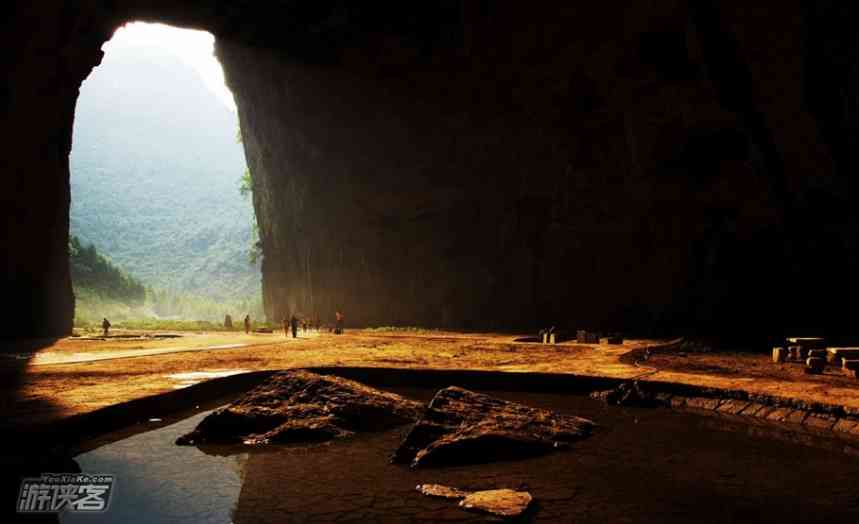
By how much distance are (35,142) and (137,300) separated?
2862 inches

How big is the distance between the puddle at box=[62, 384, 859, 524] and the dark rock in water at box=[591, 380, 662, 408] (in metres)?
1.19

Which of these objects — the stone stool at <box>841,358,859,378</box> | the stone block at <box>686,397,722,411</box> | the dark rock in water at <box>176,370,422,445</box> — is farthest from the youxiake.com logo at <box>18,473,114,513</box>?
the stone stool at <box>841,358,859,378</box>

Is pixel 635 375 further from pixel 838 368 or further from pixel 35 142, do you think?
pixel 35 142

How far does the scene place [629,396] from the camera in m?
8.12

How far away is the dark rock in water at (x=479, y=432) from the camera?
566 cm

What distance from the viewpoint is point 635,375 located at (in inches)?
362

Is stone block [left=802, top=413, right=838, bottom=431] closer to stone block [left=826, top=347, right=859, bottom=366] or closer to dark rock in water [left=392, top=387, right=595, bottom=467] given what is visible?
dark rock in water [left=392, top=387, right=595, bottom=467]

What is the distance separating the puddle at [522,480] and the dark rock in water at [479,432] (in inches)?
6.2

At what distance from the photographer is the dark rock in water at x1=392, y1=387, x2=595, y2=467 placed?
18.6ft

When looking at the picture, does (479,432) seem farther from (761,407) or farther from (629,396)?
(761,407)

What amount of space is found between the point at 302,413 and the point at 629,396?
4454 millimetres

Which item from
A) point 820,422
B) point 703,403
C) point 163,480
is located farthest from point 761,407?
point 163,480

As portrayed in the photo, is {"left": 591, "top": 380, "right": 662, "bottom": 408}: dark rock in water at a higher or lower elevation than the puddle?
higher

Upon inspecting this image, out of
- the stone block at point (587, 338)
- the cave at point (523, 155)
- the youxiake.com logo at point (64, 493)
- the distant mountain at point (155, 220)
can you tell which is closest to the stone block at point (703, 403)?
the youxiake.com logo at point (64, 493)
